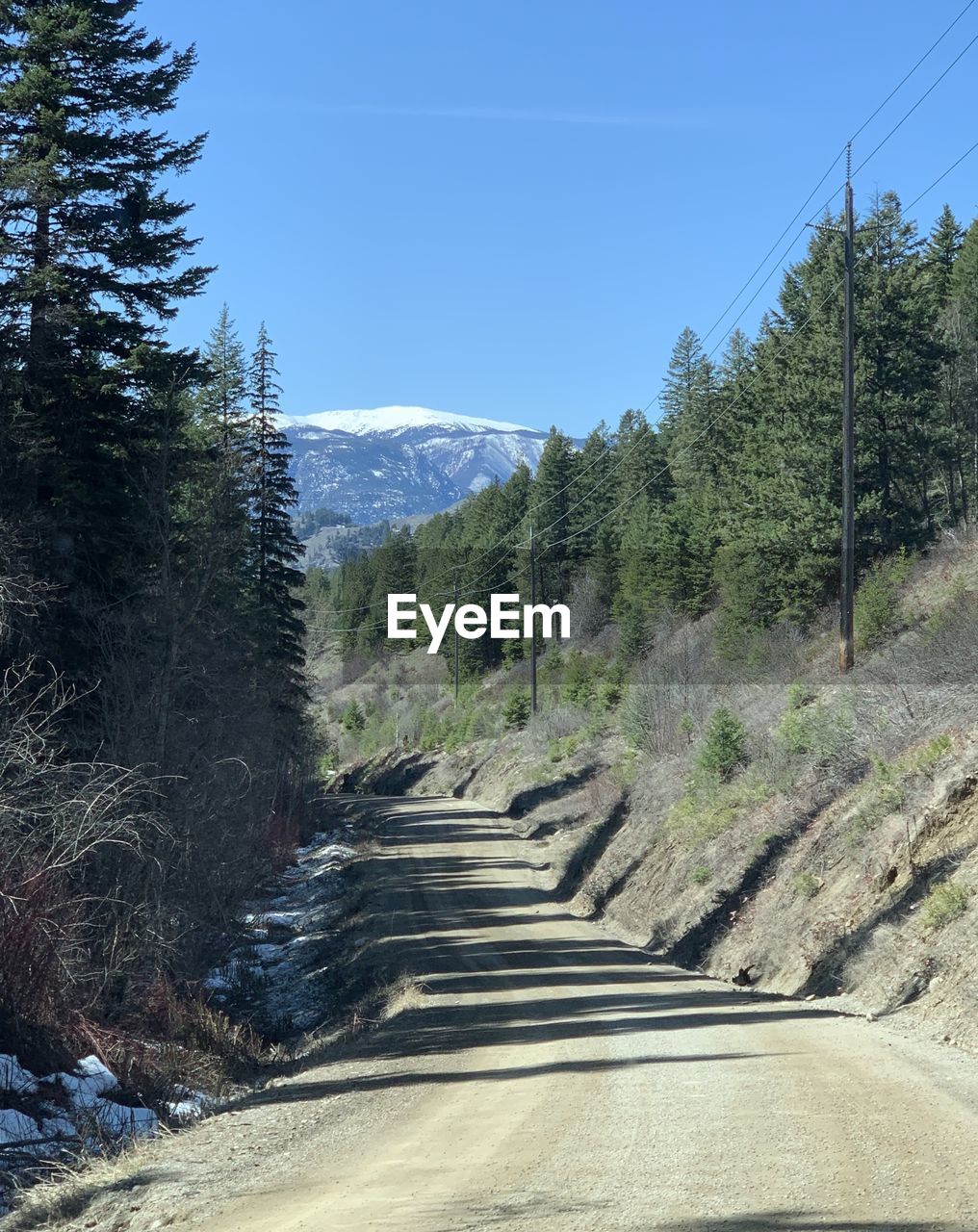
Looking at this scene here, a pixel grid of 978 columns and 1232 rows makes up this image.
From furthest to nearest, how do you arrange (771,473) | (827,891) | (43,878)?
(771,473) < (827,891) < (43,878)

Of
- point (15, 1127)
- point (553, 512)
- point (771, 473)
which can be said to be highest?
point (553, 512)

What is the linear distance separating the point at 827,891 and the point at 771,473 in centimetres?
3181

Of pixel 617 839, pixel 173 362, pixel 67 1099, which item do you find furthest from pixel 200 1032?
pixel 617 839

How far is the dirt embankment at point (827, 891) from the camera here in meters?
13.2

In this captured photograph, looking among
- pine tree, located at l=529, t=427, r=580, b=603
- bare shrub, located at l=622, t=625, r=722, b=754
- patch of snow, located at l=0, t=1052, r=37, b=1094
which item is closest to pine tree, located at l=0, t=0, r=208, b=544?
patch of snow, located at l=0, t=1052, r=37, b=1094

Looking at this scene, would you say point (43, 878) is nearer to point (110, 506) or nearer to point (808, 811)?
point (110, 506)

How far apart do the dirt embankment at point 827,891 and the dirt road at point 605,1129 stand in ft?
3.51

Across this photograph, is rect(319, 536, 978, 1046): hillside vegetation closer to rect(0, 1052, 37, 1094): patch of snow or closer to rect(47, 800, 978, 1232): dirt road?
rect(47, 800, 978, 1232): dirt road

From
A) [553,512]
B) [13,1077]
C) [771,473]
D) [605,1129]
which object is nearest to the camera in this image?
[605,1129]

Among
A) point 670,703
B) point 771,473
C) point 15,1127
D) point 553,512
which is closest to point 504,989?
point 15,1127

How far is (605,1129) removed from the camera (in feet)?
26.7

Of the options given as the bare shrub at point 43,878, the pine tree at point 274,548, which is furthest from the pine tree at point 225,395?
the bare shrub at point 43,878

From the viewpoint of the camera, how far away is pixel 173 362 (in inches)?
870

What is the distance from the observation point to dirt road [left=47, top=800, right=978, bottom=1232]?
6242 mm
